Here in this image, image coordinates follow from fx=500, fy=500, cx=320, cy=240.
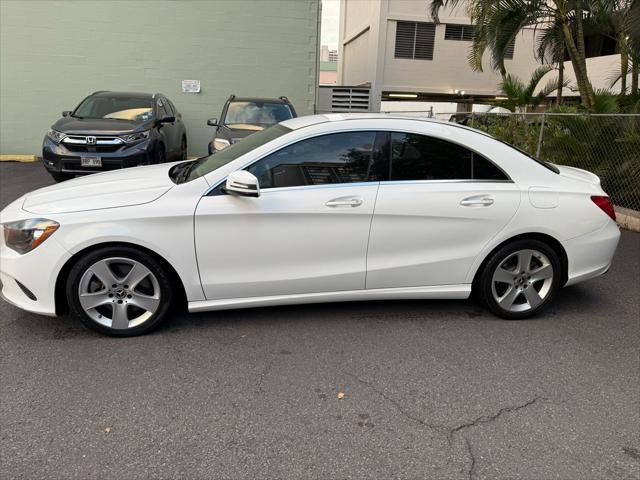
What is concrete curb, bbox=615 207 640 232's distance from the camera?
7145mm

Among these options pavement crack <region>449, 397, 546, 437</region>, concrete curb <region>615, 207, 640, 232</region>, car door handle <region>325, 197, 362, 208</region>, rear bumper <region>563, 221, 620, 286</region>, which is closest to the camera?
pavement crack <region>449, 397, 546, 437</region>

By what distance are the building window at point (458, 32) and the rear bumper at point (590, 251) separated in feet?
65.0

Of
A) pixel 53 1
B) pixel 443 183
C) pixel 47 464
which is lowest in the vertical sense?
pixel 47 464

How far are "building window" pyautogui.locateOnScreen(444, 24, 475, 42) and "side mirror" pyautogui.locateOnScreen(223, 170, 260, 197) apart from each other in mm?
20951

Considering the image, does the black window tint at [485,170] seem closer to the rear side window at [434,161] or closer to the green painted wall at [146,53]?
the rear side window at [434,161]

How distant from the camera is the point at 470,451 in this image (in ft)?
8.35

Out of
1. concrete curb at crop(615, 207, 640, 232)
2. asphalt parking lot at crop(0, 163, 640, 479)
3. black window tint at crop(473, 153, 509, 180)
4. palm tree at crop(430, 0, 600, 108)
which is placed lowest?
asphalt parking lot at crop(0, 163, 640, 479)

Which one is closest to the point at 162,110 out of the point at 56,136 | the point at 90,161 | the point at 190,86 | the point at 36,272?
the point at 56,136

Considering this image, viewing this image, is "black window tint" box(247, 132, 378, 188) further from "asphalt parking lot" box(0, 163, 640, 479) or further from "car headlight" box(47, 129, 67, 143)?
"car headlight" box(47, 129, 67, 143)

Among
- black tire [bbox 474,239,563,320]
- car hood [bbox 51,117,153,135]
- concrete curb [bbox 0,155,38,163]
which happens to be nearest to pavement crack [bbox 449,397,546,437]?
black tire [bbox 474,239,563,320]

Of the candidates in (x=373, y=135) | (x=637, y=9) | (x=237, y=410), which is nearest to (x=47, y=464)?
(x=237, y=410)

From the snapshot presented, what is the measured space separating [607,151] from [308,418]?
733cm

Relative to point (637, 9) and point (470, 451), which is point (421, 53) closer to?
point (637, 9)

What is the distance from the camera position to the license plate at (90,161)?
7.96 m
